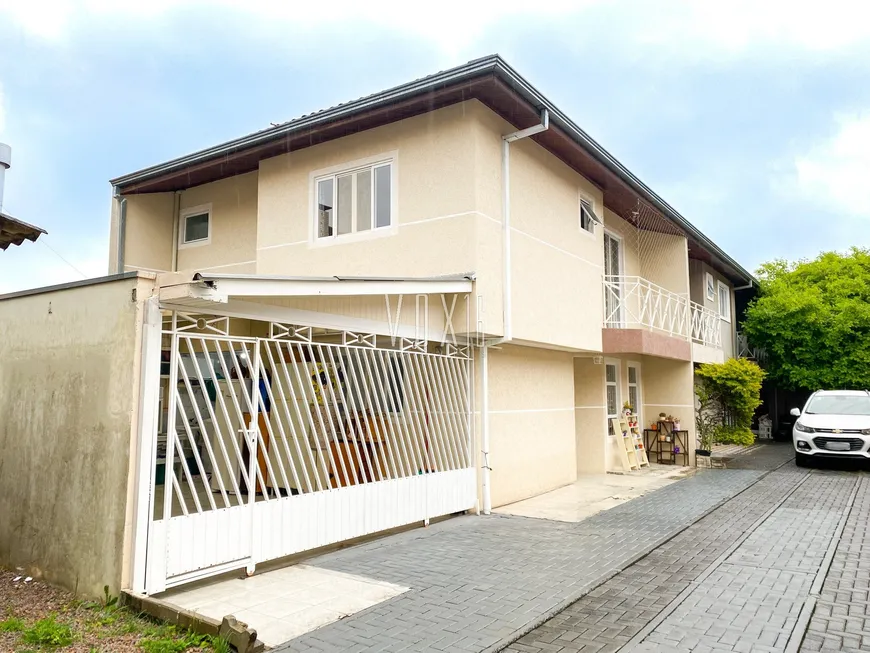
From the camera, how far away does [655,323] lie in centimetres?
1467

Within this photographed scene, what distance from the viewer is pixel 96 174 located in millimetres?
12664

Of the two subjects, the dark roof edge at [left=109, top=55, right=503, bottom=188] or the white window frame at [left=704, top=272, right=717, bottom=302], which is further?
the white window frame at [left=704, top=272, right=717, bottom=302]

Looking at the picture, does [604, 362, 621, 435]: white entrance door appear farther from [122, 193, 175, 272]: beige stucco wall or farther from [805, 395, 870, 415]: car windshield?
[122, 193, 175, 272]: beige stucco wall

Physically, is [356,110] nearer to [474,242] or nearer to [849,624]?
[474,242]

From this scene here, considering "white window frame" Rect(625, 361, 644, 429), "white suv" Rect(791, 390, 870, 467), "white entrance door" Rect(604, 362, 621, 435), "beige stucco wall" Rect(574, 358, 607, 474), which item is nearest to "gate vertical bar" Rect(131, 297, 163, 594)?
"beige stucco wall" Rect(574, 358, 607, 474)

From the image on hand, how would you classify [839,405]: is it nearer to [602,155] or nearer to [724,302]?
[724,302]

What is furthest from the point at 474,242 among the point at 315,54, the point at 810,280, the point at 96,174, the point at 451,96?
the point at 810,280

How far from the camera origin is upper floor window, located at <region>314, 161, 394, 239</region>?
938 cm

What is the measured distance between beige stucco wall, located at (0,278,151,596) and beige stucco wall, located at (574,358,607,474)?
32.4 ft

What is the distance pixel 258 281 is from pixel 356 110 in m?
4.45

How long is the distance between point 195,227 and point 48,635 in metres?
9.57

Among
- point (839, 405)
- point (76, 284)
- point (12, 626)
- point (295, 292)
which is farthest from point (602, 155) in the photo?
point (12, 626)

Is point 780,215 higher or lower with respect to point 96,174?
higher

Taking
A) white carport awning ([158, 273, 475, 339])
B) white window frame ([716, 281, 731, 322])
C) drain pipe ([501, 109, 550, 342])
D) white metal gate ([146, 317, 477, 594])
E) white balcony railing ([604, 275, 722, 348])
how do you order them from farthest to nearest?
1. white window frame ([716, 281, 731, 322])
2. white balcony railing ([604, 275, 722, 348])
3. drain pipe ([501, 109, 550, 342])
4. white metal gate ([146, 317, 477, 594])
5. white carport awning ([158, 273, 475, 339])
